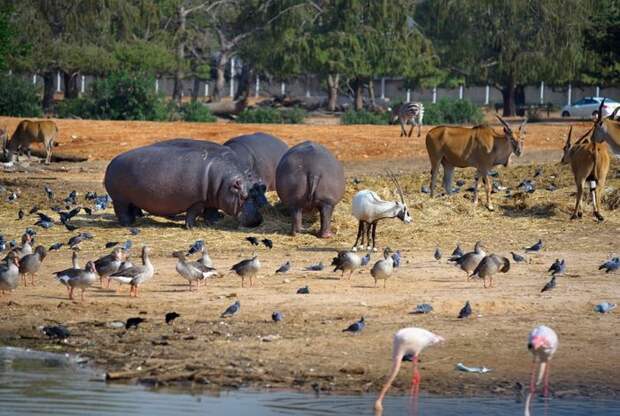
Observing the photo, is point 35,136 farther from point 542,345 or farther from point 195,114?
point 542,345

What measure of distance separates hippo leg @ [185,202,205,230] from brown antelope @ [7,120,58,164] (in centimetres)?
1218

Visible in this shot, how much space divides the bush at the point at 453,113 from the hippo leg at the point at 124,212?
89.9ft

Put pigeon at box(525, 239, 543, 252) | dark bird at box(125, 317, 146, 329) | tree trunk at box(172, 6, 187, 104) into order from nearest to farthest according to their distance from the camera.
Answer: dark bird at box(125, 317, 146, 329) → pigeon at box(525, 239, 543, 252) → tree trunk at box(172, 6, 187, 104)

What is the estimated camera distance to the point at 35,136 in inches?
1248

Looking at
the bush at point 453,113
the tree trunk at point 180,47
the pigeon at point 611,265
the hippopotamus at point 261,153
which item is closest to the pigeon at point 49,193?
the hippopotamus at point 261,153

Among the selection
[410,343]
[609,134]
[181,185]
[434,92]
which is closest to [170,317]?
[410,343]

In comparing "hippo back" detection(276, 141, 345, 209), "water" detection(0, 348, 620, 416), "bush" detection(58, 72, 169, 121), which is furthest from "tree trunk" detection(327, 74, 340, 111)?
"water" detection(0, 348, 620, 416)

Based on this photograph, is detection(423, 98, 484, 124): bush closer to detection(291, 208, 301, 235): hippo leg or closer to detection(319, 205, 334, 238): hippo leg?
detection(291, 208, 301, 235): hippo leg

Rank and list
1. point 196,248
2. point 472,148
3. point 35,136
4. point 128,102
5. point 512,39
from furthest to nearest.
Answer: point 512,39 < point 128,102 < point 35,136 < point 472,148 < point 196,248

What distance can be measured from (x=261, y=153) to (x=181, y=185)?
293 cm

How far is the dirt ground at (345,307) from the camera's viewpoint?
11.5m

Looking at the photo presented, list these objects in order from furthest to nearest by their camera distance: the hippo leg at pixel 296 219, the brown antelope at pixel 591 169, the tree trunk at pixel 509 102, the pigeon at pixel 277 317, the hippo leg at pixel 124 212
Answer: the tree trunk at pixel 509 102 → the brown antelope at pixel 591 169 → the hippo leg at pixel 124 212 → the hippo leg at pixel 296 219 → the pigeon at pixel 277 317

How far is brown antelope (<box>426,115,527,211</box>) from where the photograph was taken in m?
22.7

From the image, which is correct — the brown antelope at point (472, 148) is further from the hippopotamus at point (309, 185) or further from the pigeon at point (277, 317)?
the pigeon at point (277, 317)
